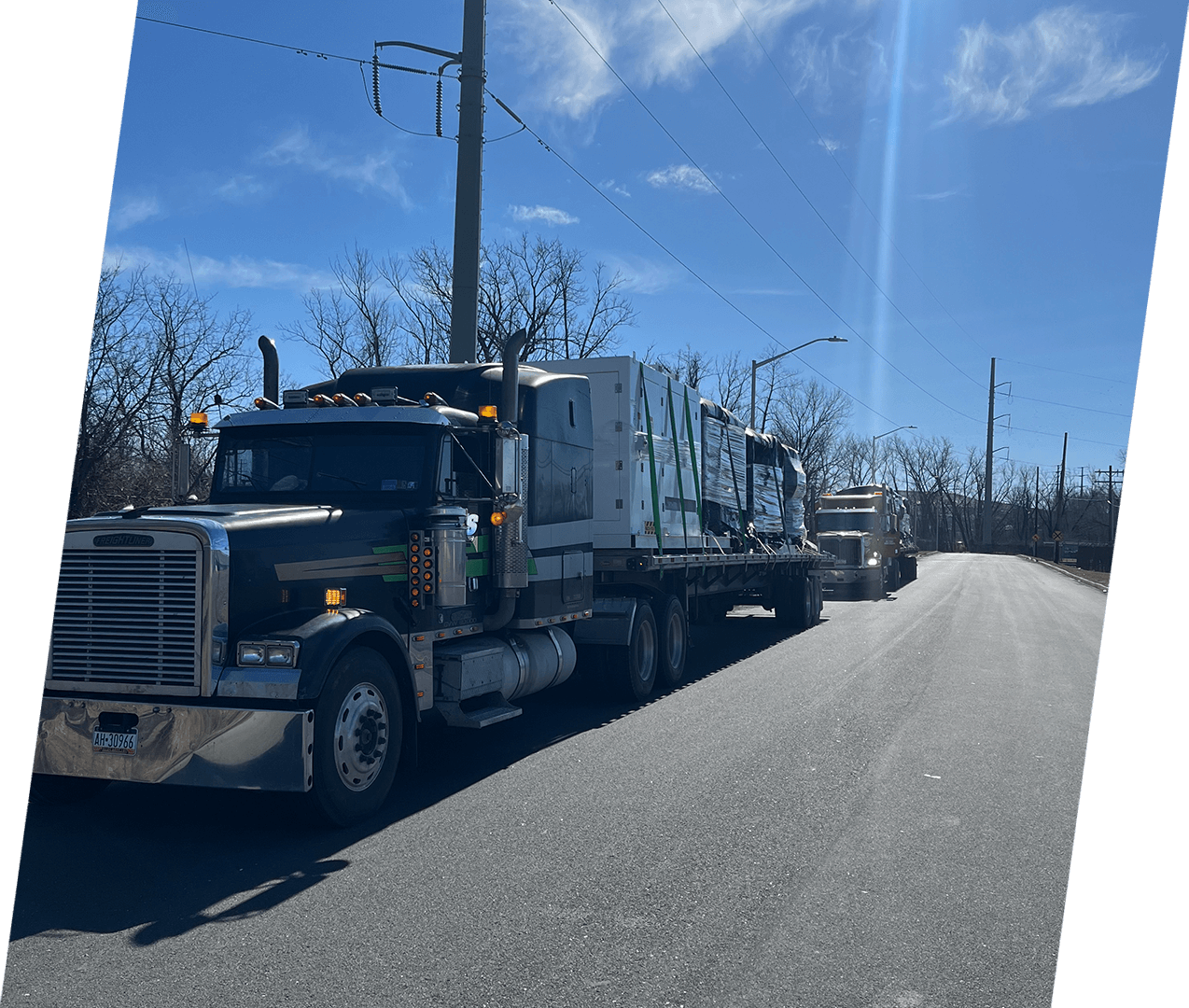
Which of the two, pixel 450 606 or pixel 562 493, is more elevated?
pixel 562 493

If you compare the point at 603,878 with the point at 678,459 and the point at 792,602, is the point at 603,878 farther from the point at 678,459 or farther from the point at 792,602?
the point at 792,602

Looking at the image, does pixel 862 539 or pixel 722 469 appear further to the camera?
pixel 862 539

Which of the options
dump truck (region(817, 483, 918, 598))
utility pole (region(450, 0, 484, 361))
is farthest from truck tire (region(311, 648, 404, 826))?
dump truck (region(817, 483, 918, 598))

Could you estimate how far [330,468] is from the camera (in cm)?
727

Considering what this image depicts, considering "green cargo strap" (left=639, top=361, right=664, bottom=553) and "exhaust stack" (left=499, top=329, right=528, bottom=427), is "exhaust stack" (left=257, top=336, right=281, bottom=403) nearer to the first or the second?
"exhaust stack" (left=499, top=329, right=528, bottom=427)

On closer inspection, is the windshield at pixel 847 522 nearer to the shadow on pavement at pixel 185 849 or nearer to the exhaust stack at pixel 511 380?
the shadow on pavement at pixel 185 849

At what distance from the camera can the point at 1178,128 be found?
139cm

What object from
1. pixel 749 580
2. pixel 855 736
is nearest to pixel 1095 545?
pixel 749 580

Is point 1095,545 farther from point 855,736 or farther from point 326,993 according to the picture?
point 326,993

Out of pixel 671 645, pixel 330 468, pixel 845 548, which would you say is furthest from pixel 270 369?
pixel 845 548

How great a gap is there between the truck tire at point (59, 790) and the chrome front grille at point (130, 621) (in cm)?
89

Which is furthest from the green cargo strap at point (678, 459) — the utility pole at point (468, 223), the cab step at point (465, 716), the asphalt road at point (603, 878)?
the cab step at point (465, 716)

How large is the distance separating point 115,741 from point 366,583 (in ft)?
5.98

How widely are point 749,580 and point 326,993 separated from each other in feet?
43.9
